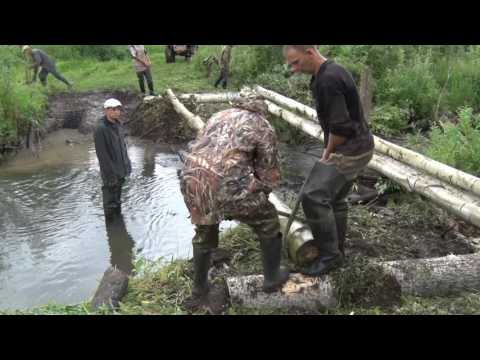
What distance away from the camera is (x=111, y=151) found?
662cm

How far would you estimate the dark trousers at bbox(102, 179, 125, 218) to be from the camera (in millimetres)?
6844

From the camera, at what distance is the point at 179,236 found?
677 cm

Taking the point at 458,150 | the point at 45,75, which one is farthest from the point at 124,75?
the point at 458,150

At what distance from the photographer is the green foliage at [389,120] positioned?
919 centimetres

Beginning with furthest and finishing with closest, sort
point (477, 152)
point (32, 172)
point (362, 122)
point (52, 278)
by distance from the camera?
point (32, 172) → point (477, 152) → point (52, 278) → point (362, 122)

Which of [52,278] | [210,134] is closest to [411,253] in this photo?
[210,134]

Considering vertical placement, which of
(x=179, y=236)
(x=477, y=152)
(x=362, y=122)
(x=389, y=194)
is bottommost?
(x=179, y=236)

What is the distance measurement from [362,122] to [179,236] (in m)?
3.66

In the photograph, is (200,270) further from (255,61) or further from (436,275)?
(255,61)

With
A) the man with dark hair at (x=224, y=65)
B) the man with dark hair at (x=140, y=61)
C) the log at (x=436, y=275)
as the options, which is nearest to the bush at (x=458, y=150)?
the log at (x=436, y=275)

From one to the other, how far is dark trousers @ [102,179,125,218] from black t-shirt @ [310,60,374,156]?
391cm

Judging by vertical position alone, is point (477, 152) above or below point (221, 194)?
below
